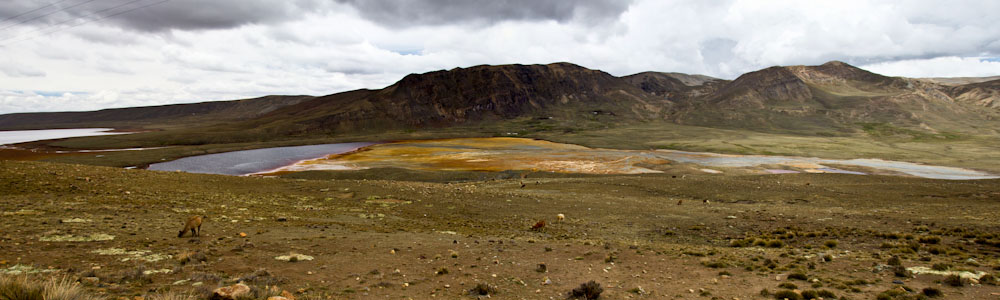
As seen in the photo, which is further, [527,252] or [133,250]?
[527,252]

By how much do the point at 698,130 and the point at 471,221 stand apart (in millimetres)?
132639

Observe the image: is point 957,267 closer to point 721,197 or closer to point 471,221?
point 471,221

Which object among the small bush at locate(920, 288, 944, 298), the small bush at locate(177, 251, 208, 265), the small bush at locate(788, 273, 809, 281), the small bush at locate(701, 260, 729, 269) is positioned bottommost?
the small bush at locate(701, 260, 729, 269)

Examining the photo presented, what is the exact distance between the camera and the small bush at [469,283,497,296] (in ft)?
29.4

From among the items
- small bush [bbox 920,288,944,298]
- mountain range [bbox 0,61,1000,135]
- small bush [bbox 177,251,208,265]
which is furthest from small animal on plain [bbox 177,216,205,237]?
mountain range [bbox 0,61,1000,135]

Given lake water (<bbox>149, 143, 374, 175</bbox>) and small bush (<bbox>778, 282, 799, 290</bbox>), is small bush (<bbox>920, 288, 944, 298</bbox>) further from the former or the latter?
lake water (<bbox>149, 143, 374, 175</bbox>)

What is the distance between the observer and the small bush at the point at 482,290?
353 inches

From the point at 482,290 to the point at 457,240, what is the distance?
18.7 ft

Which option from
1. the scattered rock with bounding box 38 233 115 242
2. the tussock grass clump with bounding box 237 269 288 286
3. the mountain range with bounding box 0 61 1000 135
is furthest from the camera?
the mountain range with bounding box 0 61 1000 135

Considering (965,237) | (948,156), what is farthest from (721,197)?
(948,156)

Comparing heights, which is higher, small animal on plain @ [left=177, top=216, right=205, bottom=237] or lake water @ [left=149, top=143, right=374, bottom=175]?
small animal on plain @ [left=177, top=216, right=205, bottom=237]

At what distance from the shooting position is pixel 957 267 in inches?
408

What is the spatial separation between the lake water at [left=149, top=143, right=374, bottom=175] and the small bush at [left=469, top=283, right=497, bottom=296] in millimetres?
54702

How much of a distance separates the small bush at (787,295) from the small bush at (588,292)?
3.41 m
